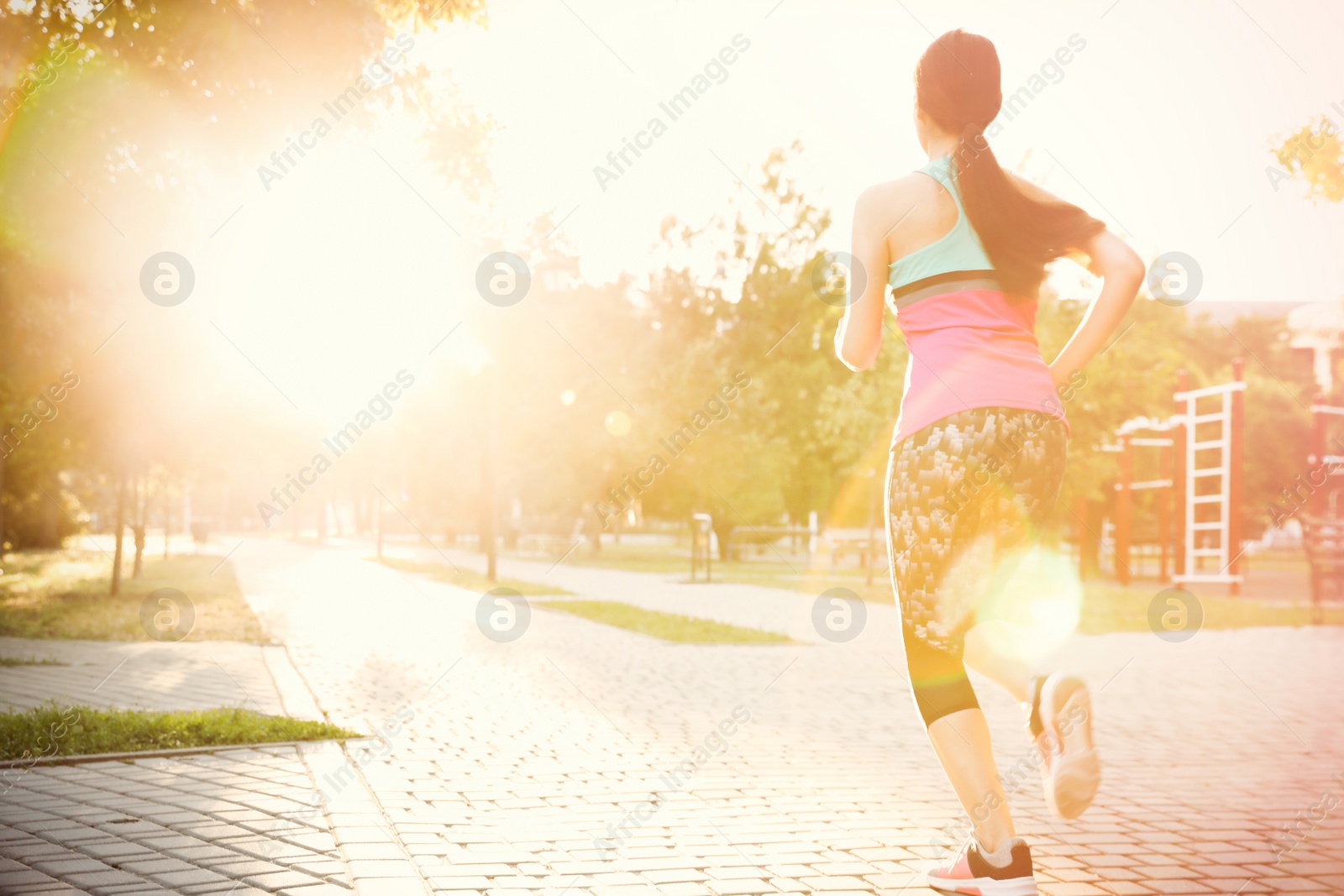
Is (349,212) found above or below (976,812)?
above

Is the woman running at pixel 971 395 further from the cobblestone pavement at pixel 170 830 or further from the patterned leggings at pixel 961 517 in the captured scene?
the cobblestone pavement at pixel 170 830

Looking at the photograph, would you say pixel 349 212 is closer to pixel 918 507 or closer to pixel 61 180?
pixel 61 180

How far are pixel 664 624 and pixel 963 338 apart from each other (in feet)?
36.0

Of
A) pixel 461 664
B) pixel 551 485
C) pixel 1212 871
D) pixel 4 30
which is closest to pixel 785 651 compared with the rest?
pixel 461 664

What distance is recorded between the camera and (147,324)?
13.4 meters

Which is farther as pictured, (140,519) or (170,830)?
(140,519)

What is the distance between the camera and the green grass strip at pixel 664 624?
39.3 ft

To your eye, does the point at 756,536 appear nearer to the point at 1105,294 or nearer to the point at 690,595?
the point at 690,595

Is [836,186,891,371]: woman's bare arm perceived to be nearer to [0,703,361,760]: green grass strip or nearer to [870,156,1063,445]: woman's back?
[870,156,1063,445]: woman's back

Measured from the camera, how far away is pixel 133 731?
5.45 m

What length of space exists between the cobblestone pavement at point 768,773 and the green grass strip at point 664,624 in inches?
44.2

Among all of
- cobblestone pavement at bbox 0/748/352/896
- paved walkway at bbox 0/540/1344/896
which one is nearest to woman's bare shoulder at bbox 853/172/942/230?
paved walkway at bbox 0/540/1344/896

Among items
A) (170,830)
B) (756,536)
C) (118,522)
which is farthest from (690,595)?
(756,536)

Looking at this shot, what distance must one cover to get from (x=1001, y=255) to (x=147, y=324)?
41.4ft
